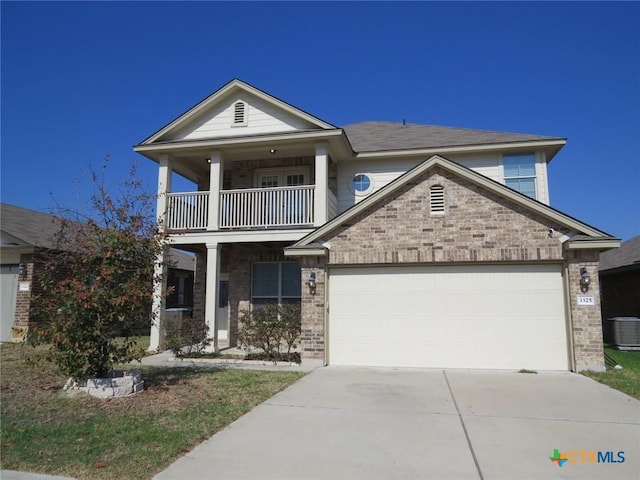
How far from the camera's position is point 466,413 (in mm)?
6070

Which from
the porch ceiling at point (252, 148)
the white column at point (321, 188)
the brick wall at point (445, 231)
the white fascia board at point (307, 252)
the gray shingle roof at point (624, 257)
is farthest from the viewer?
the gray shingle roof at point (624, 257)

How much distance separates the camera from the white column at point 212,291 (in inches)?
491

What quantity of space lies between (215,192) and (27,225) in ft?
29.9

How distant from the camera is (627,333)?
1295 cm

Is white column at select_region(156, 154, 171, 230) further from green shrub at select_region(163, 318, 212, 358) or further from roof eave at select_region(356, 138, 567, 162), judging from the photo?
roof eave at select_region(356, 138, 567, 162)

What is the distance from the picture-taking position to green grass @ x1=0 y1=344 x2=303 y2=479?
4.33 meters

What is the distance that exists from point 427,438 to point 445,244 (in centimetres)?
549

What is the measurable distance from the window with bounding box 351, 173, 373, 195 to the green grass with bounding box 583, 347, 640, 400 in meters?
7.92

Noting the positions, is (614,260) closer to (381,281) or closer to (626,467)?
(381,281)

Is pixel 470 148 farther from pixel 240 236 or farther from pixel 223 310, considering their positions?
pixel 223 310

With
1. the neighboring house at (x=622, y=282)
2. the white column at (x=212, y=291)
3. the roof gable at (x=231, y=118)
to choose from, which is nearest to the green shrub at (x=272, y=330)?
the white column at (x=212, y=291)

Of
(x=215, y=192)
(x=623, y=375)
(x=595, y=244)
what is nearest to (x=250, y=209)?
(x=215, y=192)

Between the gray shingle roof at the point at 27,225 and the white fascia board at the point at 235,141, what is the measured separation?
416 cm

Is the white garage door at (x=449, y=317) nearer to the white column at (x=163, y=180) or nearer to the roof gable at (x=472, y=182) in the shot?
the roof gable at (x=472, y=182)
